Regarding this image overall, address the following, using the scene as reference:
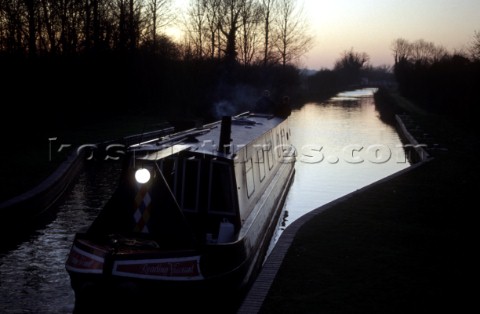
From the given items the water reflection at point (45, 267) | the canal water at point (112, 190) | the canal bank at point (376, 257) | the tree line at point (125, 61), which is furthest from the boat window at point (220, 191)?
the tree line at point (125, 61)

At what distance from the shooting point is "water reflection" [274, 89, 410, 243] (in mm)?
16344

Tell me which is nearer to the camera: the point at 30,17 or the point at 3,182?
the point at 3,182

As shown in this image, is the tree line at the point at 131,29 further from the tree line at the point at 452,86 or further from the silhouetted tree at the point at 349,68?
the silhouetted tree at the point at 349,68

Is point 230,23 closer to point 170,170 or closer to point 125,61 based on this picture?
point 125,61

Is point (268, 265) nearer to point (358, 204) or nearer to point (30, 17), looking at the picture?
point (358, 204)

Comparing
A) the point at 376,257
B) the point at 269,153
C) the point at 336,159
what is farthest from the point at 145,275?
the point at 336,159

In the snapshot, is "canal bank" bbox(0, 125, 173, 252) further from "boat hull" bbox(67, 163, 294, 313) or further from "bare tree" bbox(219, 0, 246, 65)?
"bare tree" bbox(219, 0, 246, 65)

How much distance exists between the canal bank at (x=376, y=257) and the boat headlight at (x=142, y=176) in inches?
75.1

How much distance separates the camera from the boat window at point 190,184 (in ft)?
28.6

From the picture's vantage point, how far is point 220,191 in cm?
879

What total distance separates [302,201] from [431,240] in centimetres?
631

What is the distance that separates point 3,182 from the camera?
1373cm

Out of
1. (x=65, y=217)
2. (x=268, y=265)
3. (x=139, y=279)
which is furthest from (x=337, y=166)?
(x=139, y=279)

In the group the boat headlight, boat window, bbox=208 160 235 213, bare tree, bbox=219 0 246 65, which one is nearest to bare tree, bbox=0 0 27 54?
→ boat window, bbox=208 160 235 213
